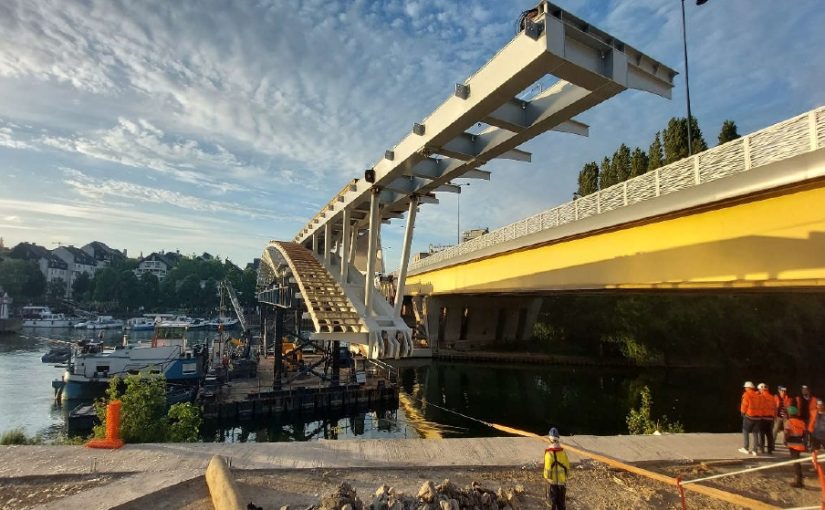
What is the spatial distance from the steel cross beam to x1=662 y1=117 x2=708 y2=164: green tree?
3321 centimetres

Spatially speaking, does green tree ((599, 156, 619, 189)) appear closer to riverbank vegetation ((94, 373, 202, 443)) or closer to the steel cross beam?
the steel cross beam

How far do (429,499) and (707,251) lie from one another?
38.8 ft

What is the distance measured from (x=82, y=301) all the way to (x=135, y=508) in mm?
127753

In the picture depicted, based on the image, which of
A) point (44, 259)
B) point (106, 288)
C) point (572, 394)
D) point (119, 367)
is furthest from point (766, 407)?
point (44, 259)

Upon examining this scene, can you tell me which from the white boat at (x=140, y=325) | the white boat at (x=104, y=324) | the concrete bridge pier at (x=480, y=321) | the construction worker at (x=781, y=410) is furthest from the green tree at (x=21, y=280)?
the construction worker at (x=781, y=410)

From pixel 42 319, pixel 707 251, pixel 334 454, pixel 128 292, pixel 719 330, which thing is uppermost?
pixel 128 292

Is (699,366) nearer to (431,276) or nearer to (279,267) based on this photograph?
(431,276)

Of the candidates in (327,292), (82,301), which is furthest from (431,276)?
(82,301)

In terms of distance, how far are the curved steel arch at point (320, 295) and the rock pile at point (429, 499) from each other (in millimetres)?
10469

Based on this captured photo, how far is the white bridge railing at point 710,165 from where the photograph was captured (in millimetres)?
10367

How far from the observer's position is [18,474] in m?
7.49

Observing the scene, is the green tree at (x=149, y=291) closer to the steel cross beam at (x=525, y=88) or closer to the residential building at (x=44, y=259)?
the residential building at (x=44, y=259)

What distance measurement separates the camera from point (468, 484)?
7559 mm

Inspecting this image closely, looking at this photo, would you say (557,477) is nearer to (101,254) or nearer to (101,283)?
(101,283)
